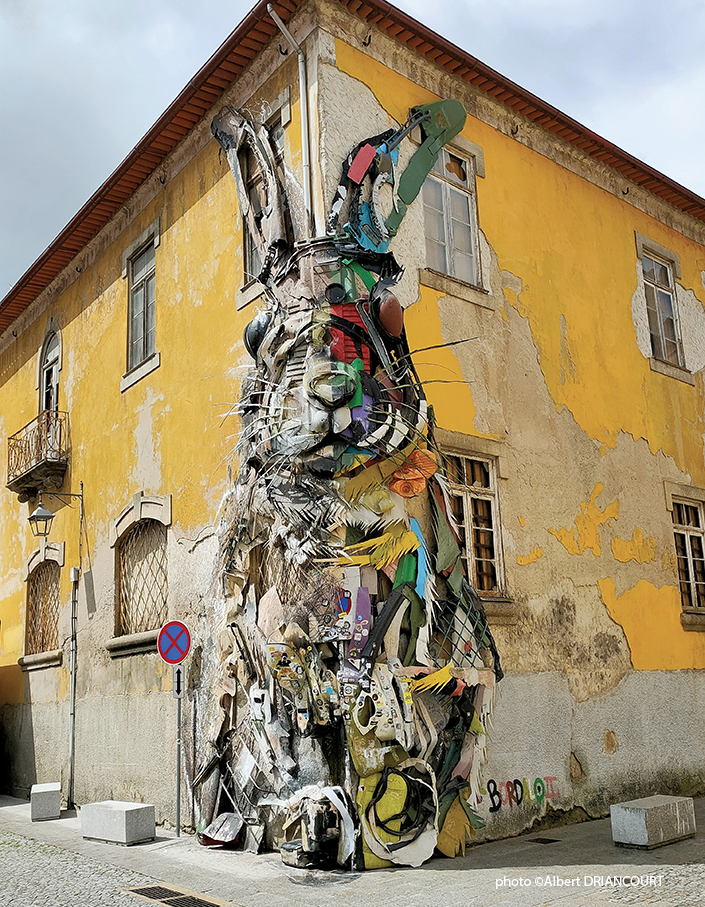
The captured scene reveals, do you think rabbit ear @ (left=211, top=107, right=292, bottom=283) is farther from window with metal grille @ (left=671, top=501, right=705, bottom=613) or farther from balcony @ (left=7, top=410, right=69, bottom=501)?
window with metal grille @ (left=671, top=501, right=705, bottom=613)

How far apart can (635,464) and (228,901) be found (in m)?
8.18

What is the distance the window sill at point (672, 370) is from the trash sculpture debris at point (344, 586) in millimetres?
5419

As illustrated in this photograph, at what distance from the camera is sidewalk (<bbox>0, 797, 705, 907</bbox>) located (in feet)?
23.7

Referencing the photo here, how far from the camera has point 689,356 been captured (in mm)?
14703

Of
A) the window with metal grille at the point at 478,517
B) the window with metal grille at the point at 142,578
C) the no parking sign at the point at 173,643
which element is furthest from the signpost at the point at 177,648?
the window with metal grille at the point at 478,517

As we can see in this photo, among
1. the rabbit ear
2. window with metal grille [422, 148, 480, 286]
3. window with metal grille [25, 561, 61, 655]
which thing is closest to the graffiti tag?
window with metal grille [422, 148, 480, 286]

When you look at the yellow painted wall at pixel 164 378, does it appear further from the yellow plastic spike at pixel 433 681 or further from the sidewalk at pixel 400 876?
the sidewalk at pixel 400 876

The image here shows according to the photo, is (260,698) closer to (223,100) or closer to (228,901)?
(228,901)

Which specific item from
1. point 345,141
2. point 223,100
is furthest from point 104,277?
point 345,141

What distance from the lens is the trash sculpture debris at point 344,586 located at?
8.52 metres

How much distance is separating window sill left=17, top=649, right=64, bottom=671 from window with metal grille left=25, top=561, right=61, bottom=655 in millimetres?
196

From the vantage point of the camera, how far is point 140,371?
1306 cm

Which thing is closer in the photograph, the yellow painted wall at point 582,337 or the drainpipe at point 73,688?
the yellow painted wall at point 582,337

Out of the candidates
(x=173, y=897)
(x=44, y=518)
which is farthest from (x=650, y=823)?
(x=44, y=518)
